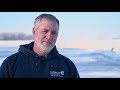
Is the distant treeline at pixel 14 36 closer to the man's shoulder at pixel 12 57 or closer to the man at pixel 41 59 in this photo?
the man at pixel 41 59

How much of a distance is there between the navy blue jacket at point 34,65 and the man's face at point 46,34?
77 mm

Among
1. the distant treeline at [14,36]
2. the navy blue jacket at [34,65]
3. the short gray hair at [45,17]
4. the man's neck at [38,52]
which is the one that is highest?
the short gray hair at [45,17]

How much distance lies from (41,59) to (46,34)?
293mm

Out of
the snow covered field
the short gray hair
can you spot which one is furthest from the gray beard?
the short gray hair

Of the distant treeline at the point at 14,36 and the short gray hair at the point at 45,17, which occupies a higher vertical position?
the short gray hair at the point at 45,17

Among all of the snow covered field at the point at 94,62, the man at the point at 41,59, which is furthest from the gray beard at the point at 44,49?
the snow covered field at the point at 94,62

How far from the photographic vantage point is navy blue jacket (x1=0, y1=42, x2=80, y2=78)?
10.5 ft

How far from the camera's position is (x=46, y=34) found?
3.21 meters

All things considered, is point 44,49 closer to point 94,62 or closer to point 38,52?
point 38,52

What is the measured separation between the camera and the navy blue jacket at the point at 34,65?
321 cm

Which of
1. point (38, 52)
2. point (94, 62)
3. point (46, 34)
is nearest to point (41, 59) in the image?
point (38, 52)

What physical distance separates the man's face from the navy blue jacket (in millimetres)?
77
